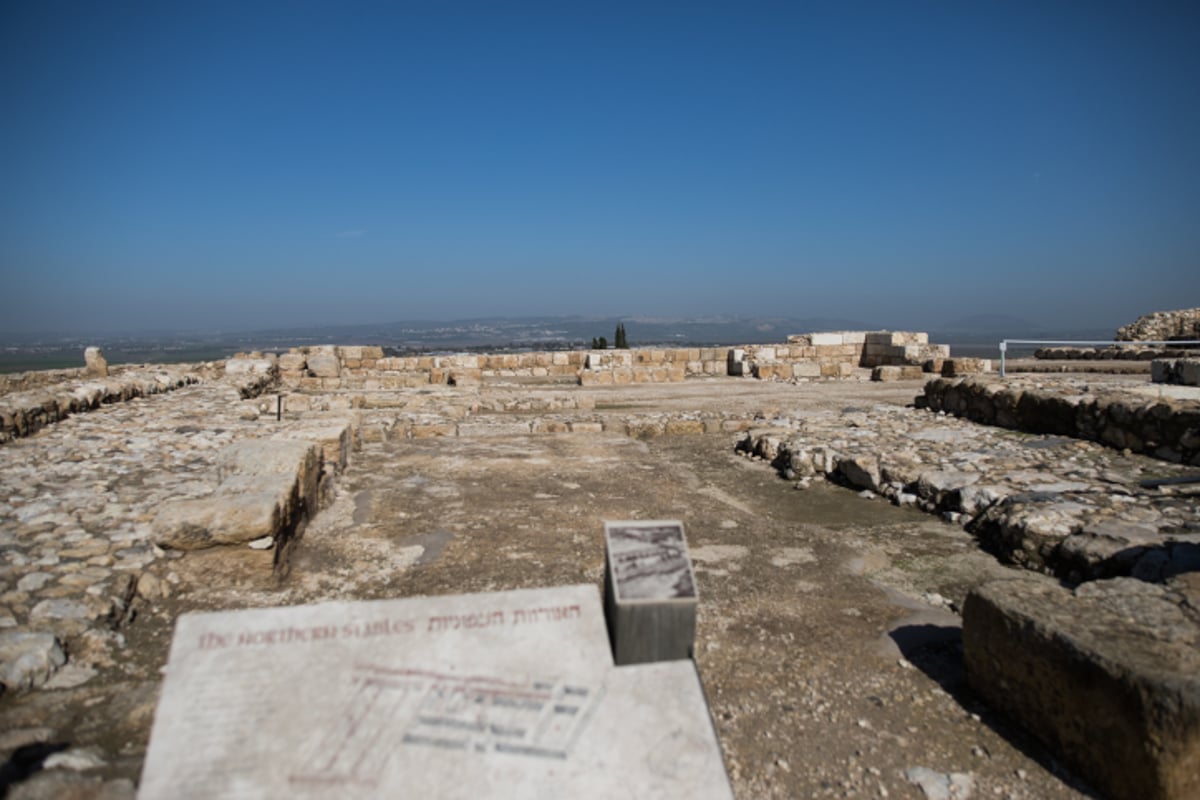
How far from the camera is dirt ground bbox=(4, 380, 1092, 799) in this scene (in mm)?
2477

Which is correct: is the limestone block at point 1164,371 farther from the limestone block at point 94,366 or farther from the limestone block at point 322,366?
the limestone block at point 94,366

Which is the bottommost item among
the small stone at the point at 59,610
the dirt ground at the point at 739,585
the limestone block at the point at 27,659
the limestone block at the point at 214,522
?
the dirt ground at the point at 739,585

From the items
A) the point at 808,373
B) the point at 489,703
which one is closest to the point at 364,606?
the point at 489,703

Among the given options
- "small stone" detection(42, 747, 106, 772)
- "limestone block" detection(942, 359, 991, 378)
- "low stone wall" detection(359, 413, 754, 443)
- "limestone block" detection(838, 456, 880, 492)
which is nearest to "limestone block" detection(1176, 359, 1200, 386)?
"limestone block" detection(838, 456, 880, 492)

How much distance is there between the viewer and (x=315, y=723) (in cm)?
167

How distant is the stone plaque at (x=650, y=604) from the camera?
A: 188cm

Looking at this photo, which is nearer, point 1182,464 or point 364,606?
point 364,606

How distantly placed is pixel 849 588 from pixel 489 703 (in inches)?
114

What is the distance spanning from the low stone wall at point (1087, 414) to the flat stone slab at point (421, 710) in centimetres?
626

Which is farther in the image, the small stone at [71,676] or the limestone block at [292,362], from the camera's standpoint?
the limestone block at [292,362]

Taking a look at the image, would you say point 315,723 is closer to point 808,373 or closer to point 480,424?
point 480,424

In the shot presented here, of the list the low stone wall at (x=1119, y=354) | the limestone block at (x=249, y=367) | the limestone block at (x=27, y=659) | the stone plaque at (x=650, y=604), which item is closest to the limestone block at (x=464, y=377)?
the limestone block at (x=249, y=367)

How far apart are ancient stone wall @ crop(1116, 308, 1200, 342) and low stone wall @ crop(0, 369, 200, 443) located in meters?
23.9

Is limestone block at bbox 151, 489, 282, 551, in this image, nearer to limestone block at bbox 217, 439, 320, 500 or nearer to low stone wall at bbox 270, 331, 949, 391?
limestone block at bbox 217, 439, 320, 500
